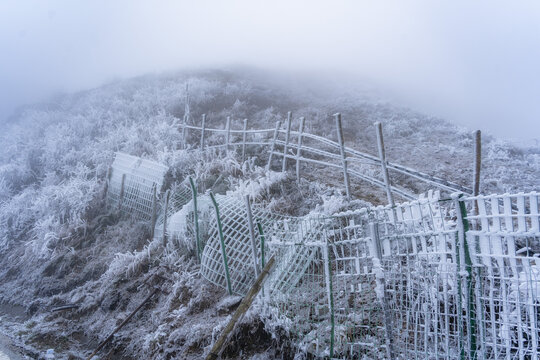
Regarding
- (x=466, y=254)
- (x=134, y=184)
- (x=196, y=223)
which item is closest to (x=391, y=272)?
(x=466, y=254)

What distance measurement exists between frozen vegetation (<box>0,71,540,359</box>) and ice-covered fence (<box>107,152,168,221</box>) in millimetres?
252

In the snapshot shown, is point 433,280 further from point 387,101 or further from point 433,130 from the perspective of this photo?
point 387,101

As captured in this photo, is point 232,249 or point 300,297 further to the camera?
point 232,249

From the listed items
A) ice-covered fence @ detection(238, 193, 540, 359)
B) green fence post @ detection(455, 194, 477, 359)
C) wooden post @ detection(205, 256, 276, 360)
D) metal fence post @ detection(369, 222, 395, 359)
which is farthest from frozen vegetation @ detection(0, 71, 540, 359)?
green fence post @ detection(455, 194, 477, 359)

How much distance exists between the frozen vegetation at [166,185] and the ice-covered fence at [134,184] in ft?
0.83

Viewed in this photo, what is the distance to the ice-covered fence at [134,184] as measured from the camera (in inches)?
277

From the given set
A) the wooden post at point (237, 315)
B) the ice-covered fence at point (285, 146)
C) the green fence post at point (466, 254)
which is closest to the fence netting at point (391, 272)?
the green fence post at point (466, 254)

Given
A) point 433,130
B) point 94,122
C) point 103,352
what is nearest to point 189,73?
point 94,122

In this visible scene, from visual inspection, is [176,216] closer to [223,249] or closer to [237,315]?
[223,249]

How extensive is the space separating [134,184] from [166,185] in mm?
580

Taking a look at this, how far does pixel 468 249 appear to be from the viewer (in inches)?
95.7

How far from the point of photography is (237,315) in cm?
330

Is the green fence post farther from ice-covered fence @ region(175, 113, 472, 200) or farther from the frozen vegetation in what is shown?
ice-covered fence @ region(175, 113, 472, 200)

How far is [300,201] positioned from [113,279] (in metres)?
3.05
